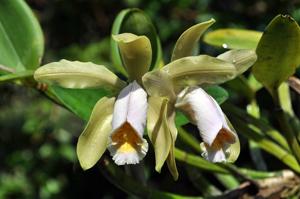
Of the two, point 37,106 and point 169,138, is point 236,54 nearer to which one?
point 169,138

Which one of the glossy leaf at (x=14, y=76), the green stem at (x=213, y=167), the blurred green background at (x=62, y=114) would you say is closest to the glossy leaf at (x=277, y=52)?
the green stem at (x=213, y=167)

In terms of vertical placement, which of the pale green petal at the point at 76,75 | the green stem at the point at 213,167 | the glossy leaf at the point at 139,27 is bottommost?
the green stem at the point at 213,167

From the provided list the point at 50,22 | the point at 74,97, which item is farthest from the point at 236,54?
the point at 50,22

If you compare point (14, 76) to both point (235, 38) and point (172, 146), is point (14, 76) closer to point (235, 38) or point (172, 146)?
point (172, 146)

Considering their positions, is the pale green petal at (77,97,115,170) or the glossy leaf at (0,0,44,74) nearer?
the pale green petal at (77,97,115,170)

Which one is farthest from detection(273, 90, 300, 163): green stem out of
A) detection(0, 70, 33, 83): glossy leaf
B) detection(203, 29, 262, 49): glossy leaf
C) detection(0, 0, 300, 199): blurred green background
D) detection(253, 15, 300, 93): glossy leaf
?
detection(0, 0, 300, 199): blurred green background

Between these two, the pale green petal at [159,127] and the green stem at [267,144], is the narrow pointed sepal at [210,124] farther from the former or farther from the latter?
the green stem at [267,144]

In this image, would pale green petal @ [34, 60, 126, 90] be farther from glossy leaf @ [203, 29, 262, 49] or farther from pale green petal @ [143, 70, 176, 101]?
glossy leaf @ [203, 29, 262, 49]
